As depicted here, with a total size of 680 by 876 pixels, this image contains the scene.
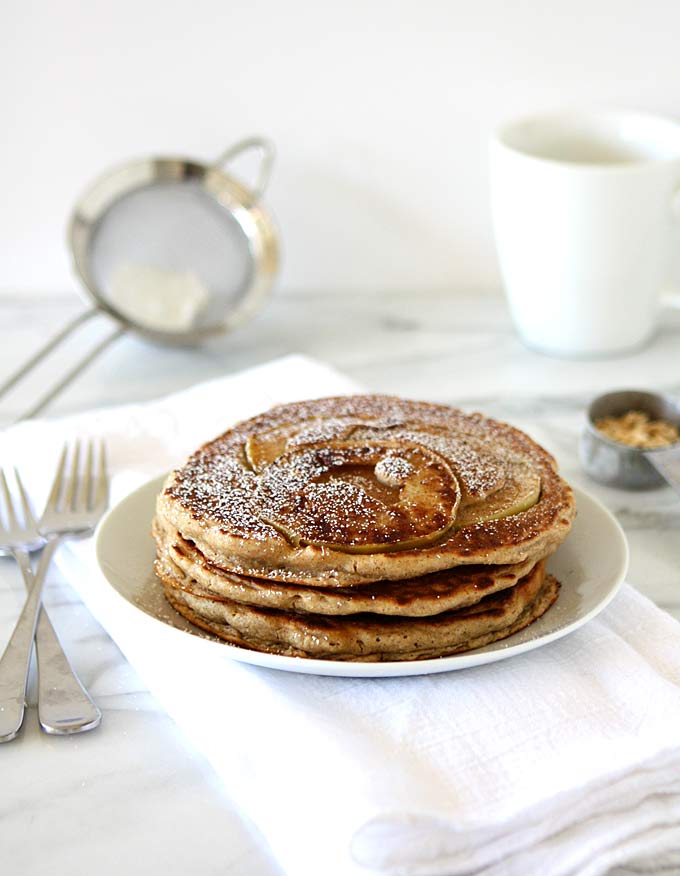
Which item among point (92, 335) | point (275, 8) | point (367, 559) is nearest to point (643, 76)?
point (275, 8)

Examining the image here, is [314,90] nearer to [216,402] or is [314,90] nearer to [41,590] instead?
[216,402]

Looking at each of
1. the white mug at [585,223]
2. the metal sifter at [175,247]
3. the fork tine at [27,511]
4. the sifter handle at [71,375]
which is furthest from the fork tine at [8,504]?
the white mug at [585,223]

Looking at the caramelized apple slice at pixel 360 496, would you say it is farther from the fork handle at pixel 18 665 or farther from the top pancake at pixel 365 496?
the fork handle at pixel 18 665

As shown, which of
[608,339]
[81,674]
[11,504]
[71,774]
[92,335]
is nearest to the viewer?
[71,774]

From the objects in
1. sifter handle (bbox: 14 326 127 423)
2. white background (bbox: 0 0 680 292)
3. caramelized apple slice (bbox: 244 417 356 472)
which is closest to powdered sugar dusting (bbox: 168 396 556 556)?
caramelized apple slice (bbox: 244 417 356 472)

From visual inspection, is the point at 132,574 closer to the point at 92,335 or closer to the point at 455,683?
the point at 455,683

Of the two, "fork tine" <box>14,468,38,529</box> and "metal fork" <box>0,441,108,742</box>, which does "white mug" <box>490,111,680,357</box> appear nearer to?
"metal fork" <box>0,441,108,742</box>

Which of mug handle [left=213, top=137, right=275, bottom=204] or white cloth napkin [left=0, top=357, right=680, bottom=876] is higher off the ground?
mug handle [left=213, top=137, right=275, bottom=204]
